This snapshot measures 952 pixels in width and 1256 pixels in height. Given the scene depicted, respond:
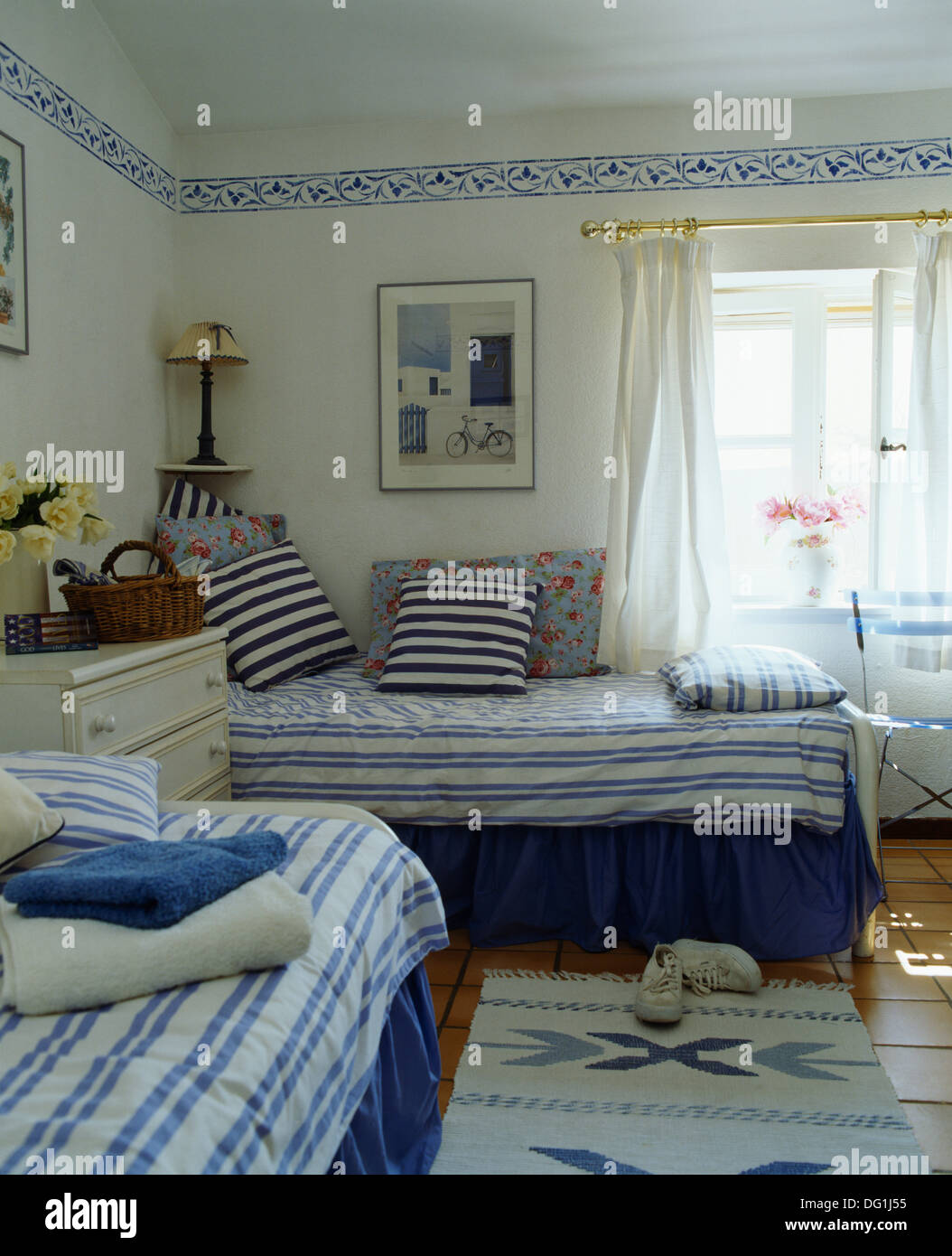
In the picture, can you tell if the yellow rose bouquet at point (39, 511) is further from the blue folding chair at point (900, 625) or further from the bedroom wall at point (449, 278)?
the blue folding chair at point (900, 625)

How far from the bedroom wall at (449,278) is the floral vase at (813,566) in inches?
4.6

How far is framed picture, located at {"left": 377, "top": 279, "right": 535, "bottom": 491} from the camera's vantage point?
361 cm

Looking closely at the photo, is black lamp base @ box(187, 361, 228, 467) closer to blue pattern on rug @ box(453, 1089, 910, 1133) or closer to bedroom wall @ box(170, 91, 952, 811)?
bedroom wall @ box(170, 91, 952, 811)

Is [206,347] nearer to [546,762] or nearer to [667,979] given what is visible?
[546,762]

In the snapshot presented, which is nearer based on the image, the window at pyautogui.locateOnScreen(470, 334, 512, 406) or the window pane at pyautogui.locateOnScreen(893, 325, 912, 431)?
the window pane at pyautogui.locateOnScreen(893, 325, 912, 431)

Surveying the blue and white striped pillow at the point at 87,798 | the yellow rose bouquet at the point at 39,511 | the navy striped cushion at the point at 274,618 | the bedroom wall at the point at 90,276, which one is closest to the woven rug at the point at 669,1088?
the blue and white striped pillow at the point at 87,798

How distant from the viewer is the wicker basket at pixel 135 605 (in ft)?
7.78

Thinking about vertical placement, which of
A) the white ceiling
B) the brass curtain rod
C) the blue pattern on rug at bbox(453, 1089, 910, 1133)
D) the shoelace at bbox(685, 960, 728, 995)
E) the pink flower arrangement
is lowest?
the blue pattern on rug at bbox(453, 1089, 910, 1133)

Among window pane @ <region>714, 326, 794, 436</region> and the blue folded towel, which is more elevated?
window pane @ <region>714, 326, 794, 436</region>

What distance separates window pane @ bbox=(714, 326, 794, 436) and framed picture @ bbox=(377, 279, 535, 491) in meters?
0.74

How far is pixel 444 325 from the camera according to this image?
363 centimetres

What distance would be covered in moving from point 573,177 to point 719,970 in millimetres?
2641

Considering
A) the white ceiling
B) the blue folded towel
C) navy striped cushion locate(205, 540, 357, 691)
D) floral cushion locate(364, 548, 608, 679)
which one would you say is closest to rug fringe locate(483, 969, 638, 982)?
floral cushion locate(364, 548, 608, 679)

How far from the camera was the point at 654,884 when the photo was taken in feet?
8.69
